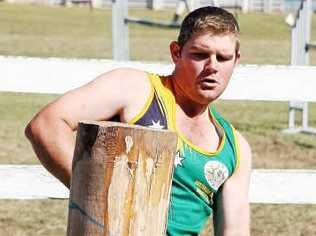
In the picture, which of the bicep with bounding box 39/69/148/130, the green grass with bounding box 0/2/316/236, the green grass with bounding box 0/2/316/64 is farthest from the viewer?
the green grass with bounding box 0/2/316/64

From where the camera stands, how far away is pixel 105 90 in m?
3.60

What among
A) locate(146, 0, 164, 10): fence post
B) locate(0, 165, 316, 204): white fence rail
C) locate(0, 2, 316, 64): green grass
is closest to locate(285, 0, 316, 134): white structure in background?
locate(0, 165, 316, 204): white fence rail

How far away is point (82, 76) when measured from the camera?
542 centimetres

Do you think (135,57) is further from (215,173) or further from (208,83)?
(208,83)

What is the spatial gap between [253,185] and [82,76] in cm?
98

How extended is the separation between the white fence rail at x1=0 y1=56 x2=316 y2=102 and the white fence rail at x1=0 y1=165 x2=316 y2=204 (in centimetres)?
39

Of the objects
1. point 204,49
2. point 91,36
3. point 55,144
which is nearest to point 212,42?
point 204,49

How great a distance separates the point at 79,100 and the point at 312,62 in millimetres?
21231

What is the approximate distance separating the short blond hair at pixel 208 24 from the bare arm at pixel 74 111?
224 millimetres

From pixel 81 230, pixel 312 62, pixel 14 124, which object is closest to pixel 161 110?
pixel 81 230

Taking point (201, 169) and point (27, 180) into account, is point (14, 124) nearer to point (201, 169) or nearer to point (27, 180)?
point (27, 180)

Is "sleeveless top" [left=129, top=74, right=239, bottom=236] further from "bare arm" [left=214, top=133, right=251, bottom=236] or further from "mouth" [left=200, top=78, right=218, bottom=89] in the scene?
"mouth" [left=200, top=78, right=218, bottom=89]

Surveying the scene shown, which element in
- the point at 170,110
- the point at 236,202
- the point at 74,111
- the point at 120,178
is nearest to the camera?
the point at 120,178

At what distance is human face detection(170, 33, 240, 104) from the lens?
3529mm
